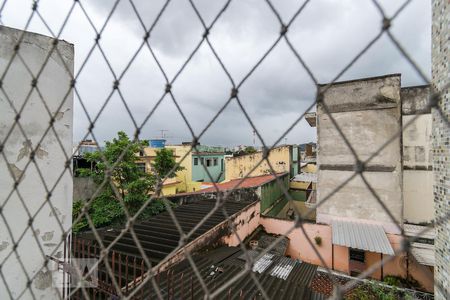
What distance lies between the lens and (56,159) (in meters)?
1.51

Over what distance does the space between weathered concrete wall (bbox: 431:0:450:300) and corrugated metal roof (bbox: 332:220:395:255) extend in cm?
441

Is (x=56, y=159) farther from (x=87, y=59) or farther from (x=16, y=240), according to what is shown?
(x=87, y=59)

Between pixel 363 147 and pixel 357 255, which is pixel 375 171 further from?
pixel 357 255

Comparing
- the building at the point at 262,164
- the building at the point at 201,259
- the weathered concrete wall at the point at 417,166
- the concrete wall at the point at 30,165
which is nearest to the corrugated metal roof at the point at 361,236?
the building at the point at 201,259

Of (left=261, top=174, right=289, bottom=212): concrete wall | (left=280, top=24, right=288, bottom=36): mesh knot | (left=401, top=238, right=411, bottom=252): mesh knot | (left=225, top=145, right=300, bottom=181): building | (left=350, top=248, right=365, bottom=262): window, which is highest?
(left=280, top=24, right=288, bottom=36): mesh knot

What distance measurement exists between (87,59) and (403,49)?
47.3 inches

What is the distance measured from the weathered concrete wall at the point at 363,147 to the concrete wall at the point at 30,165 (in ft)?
18.9

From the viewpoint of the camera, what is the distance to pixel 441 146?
1.43 metres

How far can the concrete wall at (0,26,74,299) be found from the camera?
135 cm

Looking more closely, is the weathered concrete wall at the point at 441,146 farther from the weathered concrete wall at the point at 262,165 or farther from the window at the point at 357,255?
the weathered concrete wall at the point at 262,165

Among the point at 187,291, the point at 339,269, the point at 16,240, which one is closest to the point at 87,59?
the point at 16,240

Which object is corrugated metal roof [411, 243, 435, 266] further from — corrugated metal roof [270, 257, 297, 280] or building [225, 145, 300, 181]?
building [225, 145, 300, 181]

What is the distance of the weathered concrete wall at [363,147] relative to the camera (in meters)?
5.94

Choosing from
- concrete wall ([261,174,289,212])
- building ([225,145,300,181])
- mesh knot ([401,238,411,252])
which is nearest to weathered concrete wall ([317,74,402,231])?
concrete wall ([261,174,289,212])
